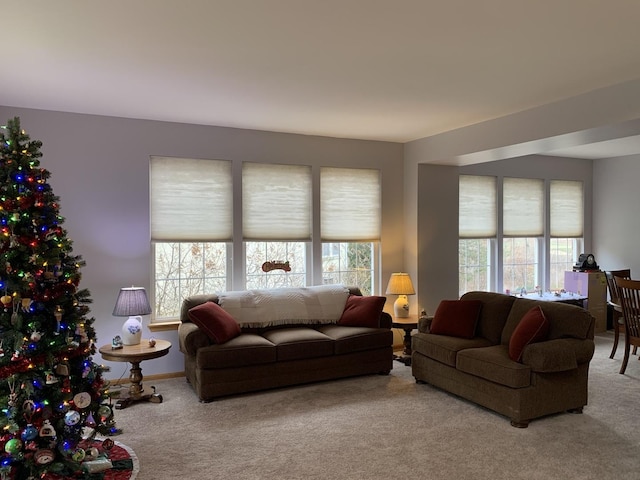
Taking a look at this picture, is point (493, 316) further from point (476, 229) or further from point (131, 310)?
point (131, 310)

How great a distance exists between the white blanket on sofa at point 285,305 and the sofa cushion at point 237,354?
1.43 feet

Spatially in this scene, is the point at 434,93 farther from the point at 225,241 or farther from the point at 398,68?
the point at 225,241

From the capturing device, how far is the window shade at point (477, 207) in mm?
6875

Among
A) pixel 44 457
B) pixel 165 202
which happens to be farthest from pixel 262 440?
pixel 165 202

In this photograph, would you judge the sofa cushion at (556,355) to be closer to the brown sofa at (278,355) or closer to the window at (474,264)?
the brown sofa at (278,355)

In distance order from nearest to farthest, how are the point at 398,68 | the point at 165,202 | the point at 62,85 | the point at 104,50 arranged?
the point at 104,50 < the point at 398,68 < the point at 62,85 < the point at 165,202

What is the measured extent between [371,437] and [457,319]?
1701mm

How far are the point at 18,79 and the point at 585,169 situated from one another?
26.1ft

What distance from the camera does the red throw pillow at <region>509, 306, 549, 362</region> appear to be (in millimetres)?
3865

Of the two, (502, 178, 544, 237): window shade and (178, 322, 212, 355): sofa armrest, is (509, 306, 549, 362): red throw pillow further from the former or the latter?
(502, 178, 544, 237): window shade

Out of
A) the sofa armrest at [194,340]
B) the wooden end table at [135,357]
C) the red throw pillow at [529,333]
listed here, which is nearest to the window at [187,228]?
the wooden end table at [135,357]

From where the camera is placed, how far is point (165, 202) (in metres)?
5.14

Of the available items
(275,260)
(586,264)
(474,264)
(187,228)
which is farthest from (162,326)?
(586,264)

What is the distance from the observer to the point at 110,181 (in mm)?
4895
